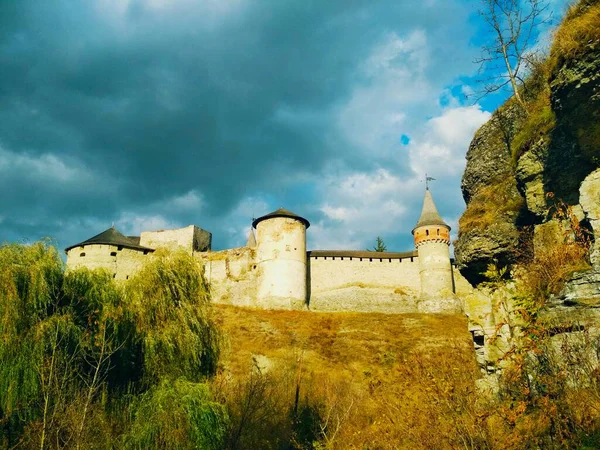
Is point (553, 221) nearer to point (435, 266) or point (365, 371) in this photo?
point (365, 371)

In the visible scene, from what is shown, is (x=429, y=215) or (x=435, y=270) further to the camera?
(x=429, y=215)

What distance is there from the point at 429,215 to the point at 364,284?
28.4 ft

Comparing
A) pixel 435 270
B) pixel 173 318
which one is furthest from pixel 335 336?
pixel 173 318

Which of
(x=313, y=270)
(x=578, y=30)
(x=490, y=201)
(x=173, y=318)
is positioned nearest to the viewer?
(x=578, y=30)

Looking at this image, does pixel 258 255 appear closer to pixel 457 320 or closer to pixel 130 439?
pixel 457 320

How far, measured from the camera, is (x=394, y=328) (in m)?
33.6

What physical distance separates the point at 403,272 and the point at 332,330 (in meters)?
13.6

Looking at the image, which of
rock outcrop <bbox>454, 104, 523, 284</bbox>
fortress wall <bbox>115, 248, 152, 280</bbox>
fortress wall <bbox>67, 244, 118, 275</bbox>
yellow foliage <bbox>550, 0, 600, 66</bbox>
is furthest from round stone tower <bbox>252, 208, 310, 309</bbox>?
yellow foliage <bbox>550, 0, 600, 66</bbox>

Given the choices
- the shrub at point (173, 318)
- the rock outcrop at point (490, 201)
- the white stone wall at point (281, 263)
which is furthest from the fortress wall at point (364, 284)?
the rock outcrop at point (490, 201)

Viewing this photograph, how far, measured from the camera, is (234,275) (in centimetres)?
4509

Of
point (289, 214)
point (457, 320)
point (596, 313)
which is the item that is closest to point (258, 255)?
point (289, 214)

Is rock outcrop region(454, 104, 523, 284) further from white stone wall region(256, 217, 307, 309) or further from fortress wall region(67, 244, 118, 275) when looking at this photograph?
fortress wall region(67, 244, 118, 275)

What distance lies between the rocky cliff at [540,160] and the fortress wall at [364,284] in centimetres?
2975

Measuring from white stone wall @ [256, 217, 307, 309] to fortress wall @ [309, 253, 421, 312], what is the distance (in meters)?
1.89
